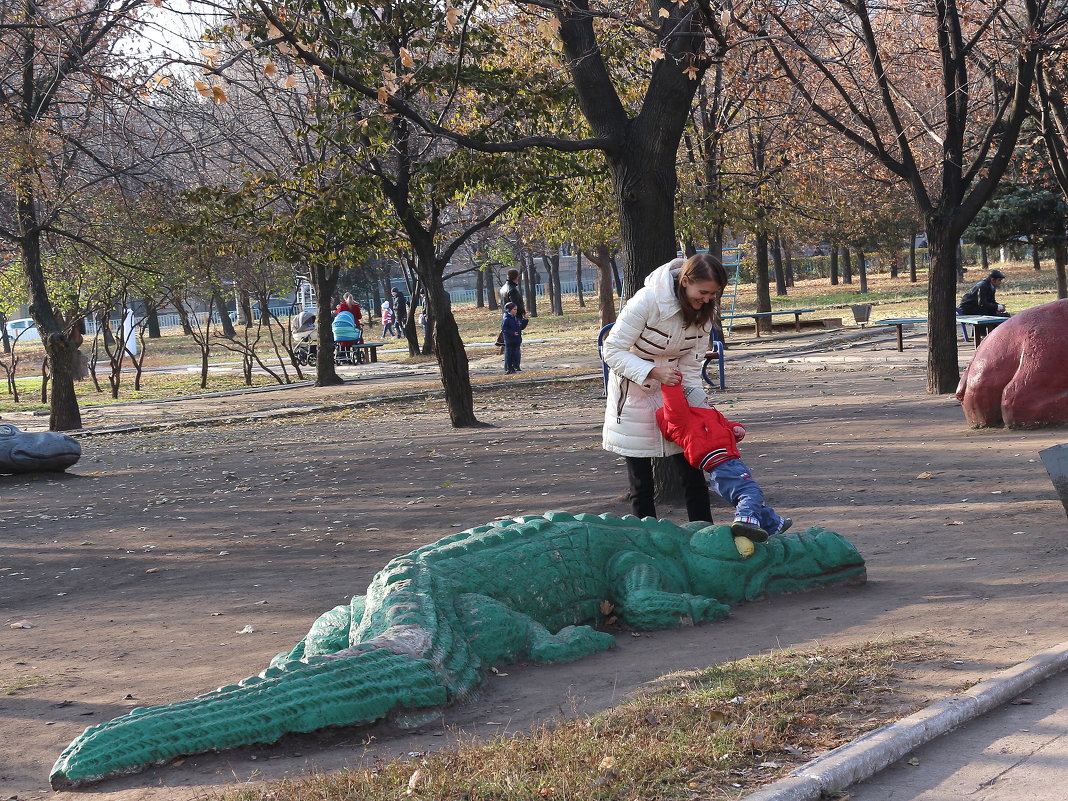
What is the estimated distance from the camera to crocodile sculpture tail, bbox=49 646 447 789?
4094mm

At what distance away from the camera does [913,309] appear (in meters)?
37.7

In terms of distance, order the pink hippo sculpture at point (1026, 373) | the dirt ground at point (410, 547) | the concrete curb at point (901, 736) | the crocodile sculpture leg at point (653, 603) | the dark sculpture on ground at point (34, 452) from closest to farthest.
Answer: the concrete curb at point (901, 736)
the dirt ground at point (410, 547)
the crocodile sculpture leg at point (653, 603)
the pink hippo sculpture at point (1026, 373)
the dark sculpture on ground at point (34, 452)

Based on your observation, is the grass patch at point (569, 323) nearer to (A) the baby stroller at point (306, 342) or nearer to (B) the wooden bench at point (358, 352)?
(A) the baby stroller at point (306, 342)

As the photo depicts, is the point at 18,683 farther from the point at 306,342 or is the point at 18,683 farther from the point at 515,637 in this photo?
the point at 306,342


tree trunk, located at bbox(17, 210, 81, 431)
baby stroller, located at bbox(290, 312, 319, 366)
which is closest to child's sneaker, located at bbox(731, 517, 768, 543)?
tree trunk, located at bbox(17, 210, 81, 431)

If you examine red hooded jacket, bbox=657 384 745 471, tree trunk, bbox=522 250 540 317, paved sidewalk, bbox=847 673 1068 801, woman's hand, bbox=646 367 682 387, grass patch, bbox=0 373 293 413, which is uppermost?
tree trunk, bbox=522 250 540 317

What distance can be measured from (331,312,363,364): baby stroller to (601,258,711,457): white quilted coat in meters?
27.2

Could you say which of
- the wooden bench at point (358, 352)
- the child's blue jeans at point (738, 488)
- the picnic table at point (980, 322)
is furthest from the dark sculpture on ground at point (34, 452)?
the wooden bench at point (358, 352)

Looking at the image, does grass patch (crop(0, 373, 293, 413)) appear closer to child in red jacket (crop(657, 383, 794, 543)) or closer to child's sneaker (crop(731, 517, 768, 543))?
child in red jacket (crop(657, 383, 794, 543))

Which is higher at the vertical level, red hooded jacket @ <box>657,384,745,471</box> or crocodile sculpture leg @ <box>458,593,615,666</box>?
red hooded jacket @ <box>657,384,745,471</box>

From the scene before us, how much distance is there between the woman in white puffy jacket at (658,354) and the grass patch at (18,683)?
3.53 metres

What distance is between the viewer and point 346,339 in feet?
111

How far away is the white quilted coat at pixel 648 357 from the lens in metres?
6.64

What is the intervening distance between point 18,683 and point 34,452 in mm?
8414
